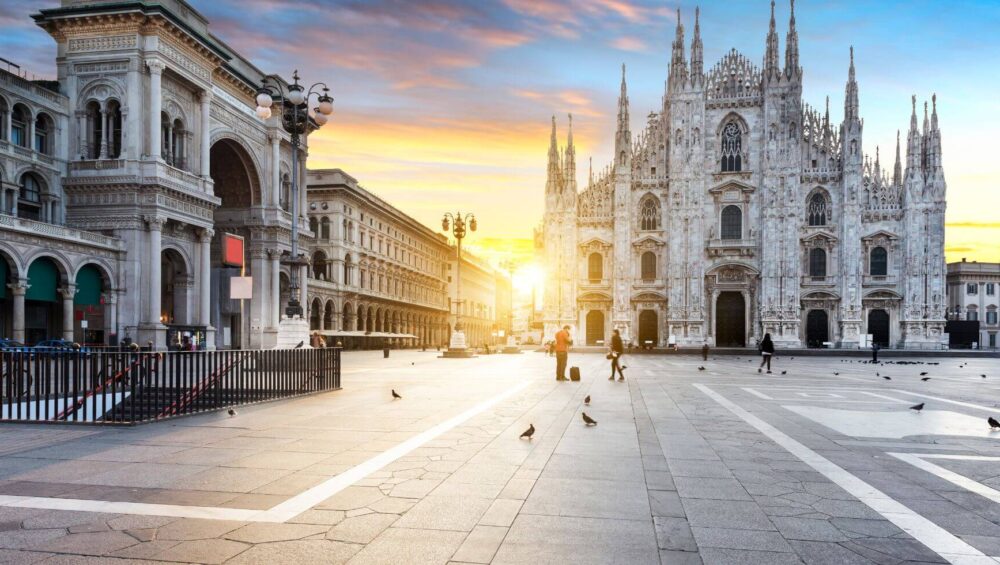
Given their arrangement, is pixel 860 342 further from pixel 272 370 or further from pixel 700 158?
pixel 272 370

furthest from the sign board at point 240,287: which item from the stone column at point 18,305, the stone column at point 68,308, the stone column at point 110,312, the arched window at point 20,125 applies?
the arched window at point 20,125

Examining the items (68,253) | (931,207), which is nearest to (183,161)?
(68,253)

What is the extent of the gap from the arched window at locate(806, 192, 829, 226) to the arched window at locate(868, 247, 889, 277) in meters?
4.81

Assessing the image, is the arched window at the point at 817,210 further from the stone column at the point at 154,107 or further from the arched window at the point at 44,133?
the arched window at the point at 44,133

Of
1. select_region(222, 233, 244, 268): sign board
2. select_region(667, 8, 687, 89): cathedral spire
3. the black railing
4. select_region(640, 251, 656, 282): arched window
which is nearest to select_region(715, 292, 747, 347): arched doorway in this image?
select_region(640, 251, 656, 282): arched window

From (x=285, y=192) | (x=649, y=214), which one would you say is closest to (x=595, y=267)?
(x=649, y=214)

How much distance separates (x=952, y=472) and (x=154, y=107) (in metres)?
38.5

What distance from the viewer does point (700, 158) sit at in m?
57.8

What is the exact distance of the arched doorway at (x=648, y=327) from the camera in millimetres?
58625

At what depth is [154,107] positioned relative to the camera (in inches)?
1410

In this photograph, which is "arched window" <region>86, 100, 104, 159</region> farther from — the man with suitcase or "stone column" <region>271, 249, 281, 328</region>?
the man with suitcase

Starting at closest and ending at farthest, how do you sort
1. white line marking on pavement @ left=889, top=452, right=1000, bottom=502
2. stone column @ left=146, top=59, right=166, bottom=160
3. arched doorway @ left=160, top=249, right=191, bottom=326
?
white line marking on pavement @ left=889, top=452, right=1000, bottom=502 < stone column @ left=146, top=59, right=166, bottom=160 < arched doorway @ left=160, top=249, right=191, bottom=326

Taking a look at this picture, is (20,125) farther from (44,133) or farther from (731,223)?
(731,223)

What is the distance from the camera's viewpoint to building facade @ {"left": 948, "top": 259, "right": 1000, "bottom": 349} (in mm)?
90125
